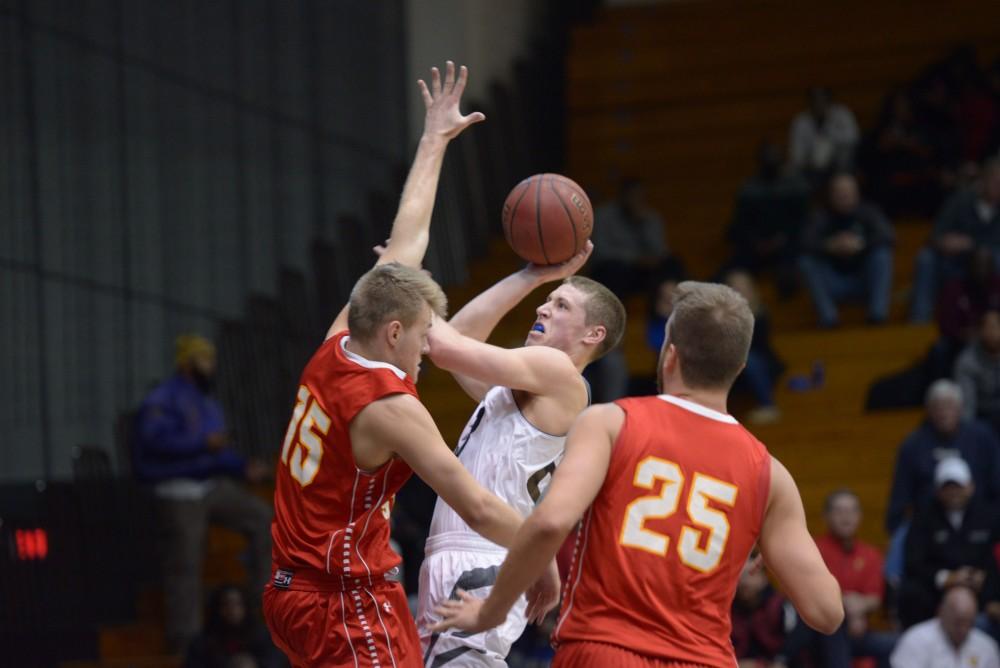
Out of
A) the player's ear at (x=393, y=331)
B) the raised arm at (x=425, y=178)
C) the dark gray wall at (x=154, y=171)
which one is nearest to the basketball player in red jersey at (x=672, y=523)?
the player's ear at (x=393, y=331)

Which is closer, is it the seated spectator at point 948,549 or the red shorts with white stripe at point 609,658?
the red shorts with white stripe at point 609,658

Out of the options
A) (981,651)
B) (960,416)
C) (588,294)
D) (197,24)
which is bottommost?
(981,651)

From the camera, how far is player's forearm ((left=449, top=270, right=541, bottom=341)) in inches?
238

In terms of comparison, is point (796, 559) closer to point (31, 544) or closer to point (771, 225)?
point (31, 544)

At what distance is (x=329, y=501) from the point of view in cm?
513

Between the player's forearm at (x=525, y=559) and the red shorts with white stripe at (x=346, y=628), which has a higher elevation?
the player's forearm at (x=525, y=559)

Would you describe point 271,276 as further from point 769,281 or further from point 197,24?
point 769,281

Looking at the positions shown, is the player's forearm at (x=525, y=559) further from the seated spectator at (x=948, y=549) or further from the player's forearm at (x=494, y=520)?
the seated spectator at (x=948, y=549)

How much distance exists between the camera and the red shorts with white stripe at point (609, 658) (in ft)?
14.2

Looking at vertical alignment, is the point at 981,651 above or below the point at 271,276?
below

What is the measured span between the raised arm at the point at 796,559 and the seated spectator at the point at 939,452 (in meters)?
7.32

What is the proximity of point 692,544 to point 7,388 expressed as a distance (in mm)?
8792

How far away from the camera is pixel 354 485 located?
5102mm

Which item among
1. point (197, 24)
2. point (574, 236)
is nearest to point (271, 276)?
point (197, 24)
